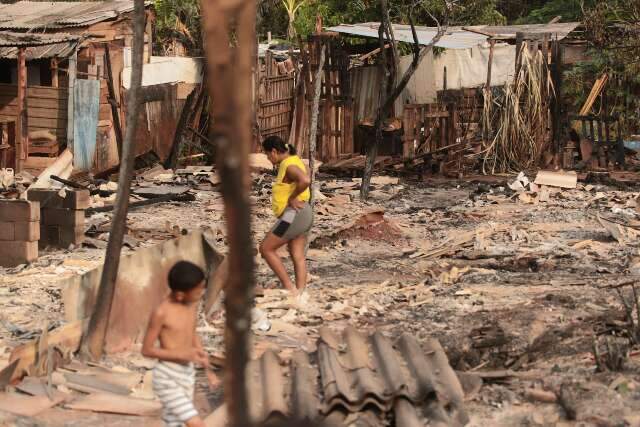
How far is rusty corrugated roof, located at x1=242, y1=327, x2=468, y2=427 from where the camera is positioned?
20.6 feet

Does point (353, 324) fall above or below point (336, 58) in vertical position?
below

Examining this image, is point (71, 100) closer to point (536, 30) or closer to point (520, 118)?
point (520, 118)

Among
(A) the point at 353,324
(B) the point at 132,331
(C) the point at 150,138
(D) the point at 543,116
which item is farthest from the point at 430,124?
(B) the point at 132,331

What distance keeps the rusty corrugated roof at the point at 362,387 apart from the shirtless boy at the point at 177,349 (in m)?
0.40

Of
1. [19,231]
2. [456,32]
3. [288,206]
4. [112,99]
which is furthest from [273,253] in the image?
[456,32]

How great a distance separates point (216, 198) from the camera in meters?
18.0

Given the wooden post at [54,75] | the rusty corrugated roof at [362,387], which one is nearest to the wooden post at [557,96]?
the wooden post at [54,75]

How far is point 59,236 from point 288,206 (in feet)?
13.0

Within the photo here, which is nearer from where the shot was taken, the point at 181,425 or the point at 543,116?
the point at 181,425

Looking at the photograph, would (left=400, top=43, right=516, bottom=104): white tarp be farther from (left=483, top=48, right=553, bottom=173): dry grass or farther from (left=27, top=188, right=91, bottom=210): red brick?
(left=27, top=188, right=91, bottom=210): red brick

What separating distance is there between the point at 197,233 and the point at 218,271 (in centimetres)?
37

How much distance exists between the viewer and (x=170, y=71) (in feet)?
78.2

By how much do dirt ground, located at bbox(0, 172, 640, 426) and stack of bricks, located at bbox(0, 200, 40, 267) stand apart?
0.20 m

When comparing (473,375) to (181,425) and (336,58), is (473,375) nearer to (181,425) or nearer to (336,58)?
(181,425)
